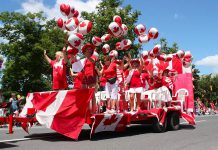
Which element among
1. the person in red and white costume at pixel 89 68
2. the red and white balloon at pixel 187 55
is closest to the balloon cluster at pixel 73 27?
the person in red and white costume at pixel 89 68

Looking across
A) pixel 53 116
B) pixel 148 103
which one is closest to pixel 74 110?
pixel 53 116

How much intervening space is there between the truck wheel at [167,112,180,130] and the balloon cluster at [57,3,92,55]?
167 inches

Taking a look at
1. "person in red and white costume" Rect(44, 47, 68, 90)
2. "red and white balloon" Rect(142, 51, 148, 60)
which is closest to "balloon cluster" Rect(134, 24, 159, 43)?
"red and white balloon" Rect(142, 51, 148, 60)

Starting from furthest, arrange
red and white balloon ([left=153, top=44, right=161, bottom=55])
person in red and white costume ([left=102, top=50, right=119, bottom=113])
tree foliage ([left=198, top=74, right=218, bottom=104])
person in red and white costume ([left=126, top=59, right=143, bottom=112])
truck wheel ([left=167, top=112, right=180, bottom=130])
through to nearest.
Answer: tree foliage ([left=198, top=74, right=218, bottom=104])
red and white balloon ([left=153, top=44, right=161, bottom=55])
truck wheel ([left=167, top=112, right=180, bottom=130])
person in red and white costume ([left=126, top=59, right=143, bottom=112])
person in red and white costume ([left=102, top=50, right=119, bottom=113])

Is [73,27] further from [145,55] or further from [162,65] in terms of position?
[162,65]

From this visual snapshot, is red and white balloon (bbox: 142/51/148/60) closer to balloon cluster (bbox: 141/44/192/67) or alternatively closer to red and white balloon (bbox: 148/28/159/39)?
balloon cluster (bbox: 141/44/192/67)

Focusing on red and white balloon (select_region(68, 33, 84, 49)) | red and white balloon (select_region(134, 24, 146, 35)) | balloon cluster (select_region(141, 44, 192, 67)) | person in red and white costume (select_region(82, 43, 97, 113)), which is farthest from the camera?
balloon cluster (select_region(141, 44, 192, 67))

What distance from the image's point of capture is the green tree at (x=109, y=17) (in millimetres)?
29422

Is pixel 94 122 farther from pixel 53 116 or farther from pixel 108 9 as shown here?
pixel 108 9

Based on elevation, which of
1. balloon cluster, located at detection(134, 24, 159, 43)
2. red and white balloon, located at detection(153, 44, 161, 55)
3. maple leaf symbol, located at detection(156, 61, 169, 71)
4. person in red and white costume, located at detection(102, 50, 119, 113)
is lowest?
person in red and white costume, located at detection(102, 50, 119, 113)

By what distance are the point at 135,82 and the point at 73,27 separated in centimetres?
263

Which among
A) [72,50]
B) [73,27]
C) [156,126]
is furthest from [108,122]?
[73,27]

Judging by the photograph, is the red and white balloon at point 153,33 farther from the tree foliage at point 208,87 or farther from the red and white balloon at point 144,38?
the tree foliage at point 208,87

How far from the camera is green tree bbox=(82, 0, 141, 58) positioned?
29.4 m
